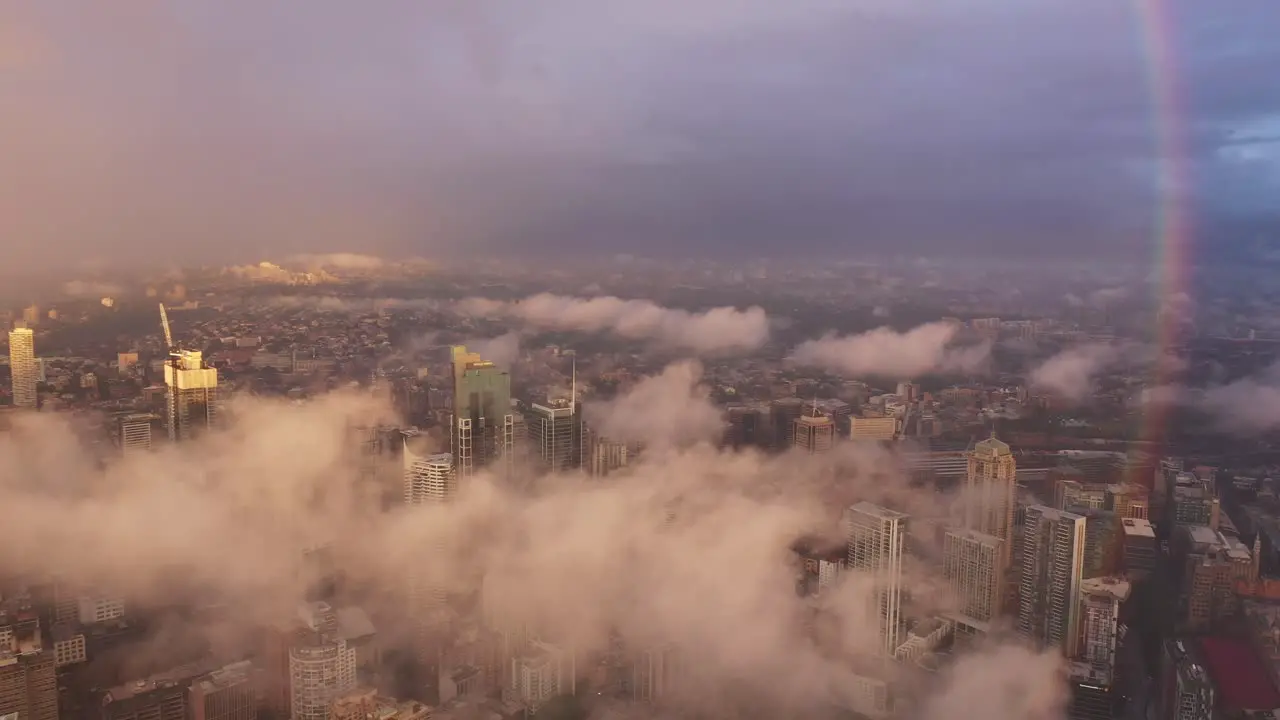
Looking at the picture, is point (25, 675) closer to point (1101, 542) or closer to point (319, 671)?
point (319, 671)

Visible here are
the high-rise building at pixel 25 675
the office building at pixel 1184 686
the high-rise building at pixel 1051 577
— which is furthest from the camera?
the high-rise building at pixel 1051 577

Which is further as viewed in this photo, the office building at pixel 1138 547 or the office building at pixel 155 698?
the office building at pixel 1138 547

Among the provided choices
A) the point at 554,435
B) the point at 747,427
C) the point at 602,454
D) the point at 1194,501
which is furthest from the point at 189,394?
the point at 1194,501

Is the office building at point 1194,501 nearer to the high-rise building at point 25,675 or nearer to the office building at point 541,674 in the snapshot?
the office building at point 541,674

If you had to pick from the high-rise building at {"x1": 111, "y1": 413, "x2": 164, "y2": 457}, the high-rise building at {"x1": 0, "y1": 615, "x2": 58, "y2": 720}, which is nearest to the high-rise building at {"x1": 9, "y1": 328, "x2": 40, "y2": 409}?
the high-rise building at {"x1": 111, "y1": 413, "x2": 164, "y2": 457}

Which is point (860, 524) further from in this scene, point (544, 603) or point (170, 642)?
point (170, 642)

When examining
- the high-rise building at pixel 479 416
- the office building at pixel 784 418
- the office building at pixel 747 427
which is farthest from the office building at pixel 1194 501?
the high-rise building at pixel 479 416
